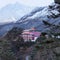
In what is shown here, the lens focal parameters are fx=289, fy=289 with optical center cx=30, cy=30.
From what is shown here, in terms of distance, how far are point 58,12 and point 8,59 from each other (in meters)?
4.99

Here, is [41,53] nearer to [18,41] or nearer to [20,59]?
[20,59]

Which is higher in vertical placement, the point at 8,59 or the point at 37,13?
the point at 37,13

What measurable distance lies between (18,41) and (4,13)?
30.7 ft

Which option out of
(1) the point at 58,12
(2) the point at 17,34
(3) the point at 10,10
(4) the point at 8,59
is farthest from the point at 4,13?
(1) the point at 58,12

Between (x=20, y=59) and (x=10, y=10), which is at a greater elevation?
(x=10, y=10)

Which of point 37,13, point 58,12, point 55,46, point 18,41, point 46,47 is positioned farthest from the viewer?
point 37,13

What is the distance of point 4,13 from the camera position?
24422 mm

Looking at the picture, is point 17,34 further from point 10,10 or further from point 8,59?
point 10,10

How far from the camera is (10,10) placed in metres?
25.6

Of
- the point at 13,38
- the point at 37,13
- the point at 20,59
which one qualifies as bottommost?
the point at 20,59

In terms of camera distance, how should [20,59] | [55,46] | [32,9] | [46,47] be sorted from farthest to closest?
[32,9] → [20,59] → [46,47] → [55,46]

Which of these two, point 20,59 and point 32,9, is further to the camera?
point 32,9

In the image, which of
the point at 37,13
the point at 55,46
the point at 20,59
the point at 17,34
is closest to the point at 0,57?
the point at 20,59

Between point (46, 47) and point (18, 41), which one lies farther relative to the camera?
point (18, 41)
